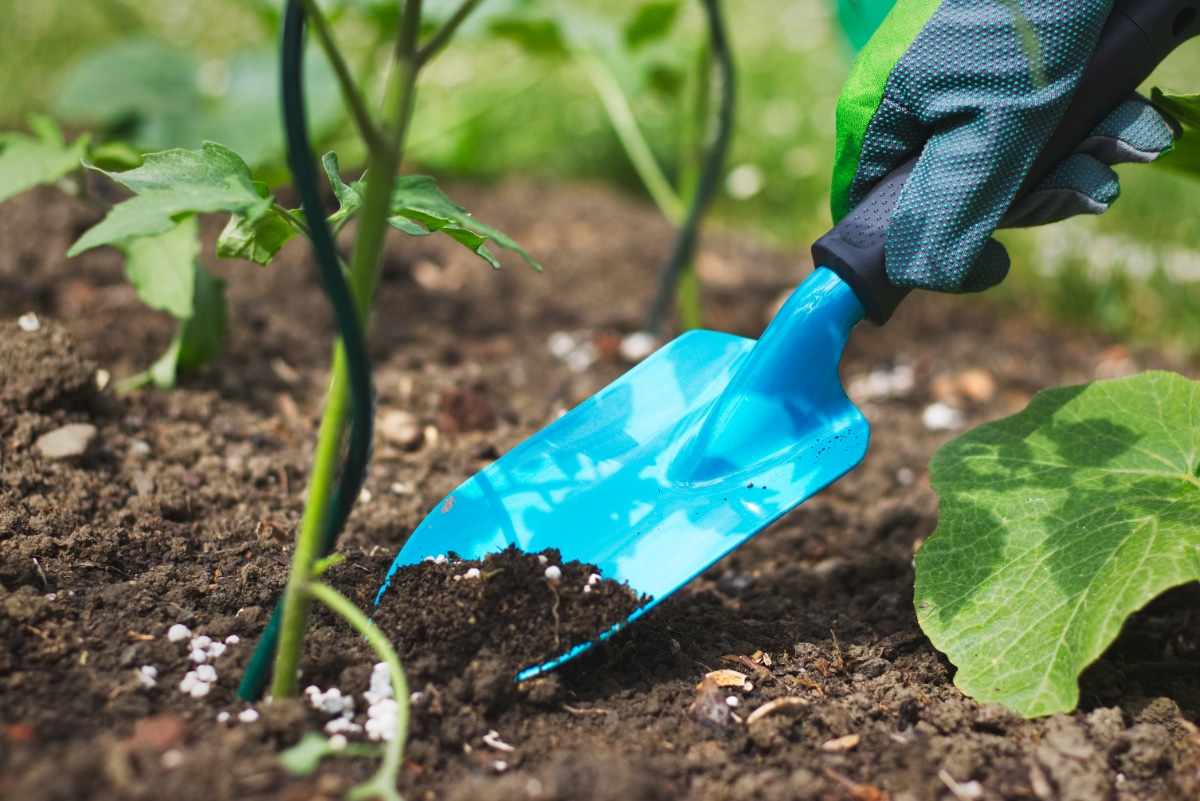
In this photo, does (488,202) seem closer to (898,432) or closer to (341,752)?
(898,432)

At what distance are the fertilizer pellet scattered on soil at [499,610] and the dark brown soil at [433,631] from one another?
0.6 inches

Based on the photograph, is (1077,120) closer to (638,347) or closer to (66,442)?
(638,347)

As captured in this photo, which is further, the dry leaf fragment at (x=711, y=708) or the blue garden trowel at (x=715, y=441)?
the blue garden trowel at (x=715, y=441)

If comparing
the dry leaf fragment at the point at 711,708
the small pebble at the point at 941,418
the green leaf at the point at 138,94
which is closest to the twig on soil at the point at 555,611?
the dry leaf fragment at the point at 711,708

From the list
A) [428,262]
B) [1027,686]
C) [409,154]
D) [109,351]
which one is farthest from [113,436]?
[409,154]

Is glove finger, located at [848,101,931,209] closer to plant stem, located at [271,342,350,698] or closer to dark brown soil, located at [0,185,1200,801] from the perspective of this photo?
dark brown soil, located at [0,185,1200,801]

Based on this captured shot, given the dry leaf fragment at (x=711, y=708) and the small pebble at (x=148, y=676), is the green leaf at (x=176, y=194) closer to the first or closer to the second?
the small pebble at (x=148, y=676)

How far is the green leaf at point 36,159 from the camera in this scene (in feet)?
4.97

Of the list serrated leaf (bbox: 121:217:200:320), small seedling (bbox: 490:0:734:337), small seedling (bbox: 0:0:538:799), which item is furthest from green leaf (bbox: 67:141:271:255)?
small seedling (bbox: 490:0:734:337)

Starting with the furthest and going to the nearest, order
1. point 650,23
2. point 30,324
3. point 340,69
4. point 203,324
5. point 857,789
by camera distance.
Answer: point 650,23
point 203,324
point 30,324
point 857,789
point 340,69

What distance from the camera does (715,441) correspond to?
139 cm

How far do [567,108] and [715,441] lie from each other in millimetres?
2686

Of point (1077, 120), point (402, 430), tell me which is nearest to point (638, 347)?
point (402, 430)

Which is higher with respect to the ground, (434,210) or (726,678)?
(434,210)
